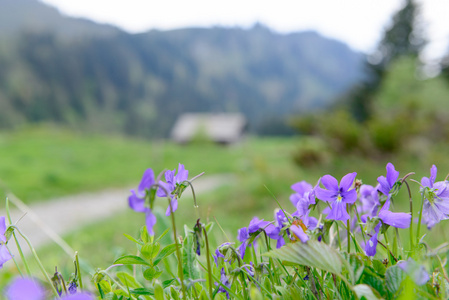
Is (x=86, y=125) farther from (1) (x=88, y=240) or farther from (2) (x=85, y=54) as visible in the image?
(1) (x=88, y=240)

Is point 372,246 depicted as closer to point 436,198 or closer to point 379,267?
point 379,267

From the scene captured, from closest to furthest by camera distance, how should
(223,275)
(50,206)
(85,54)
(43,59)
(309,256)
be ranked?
1. (309,256)
2. (223,275)
3. (50,206)
4. (43,59)
5. (85,54)

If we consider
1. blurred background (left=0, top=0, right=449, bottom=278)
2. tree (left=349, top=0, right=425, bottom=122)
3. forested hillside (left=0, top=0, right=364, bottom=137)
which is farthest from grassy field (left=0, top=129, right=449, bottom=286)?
forested hillside (left=0, top=0, right=364, bottom=137)

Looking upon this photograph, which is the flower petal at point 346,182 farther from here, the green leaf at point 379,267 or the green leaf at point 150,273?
the green leaf at point 150,273

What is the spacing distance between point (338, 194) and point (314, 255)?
17 centimetres

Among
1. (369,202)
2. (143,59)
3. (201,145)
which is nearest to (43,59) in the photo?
(143,59)

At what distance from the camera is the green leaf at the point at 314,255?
500 mm

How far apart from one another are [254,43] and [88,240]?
11831cm

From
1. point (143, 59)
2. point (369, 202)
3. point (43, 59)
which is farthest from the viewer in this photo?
point (143, 59)

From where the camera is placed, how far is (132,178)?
9.55 meters

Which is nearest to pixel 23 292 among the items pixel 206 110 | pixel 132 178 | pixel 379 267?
pixel 379 267

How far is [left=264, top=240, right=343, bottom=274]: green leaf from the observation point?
500 millimetres

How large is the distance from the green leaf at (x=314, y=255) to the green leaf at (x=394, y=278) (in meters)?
0.10

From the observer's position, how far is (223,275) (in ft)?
2.27
